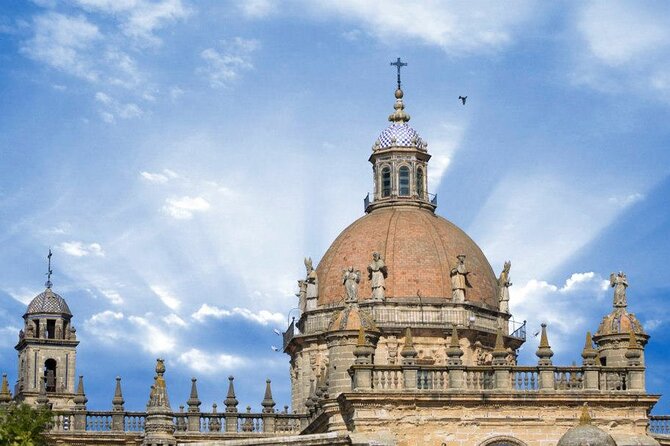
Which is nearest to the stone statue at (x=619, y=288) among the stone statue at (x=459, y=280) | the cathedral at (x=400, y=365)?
the cathedral at (x=400, y=365)

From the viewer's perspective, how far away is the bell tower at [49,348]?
98.9 m

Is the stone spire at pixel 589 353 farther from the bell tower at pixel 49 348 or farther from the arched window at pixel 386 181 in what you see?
the bell tower at pixel 49 348

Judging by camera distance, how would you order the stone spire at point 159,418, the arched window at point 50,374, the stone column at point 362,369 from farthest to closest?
the arched window at point 50,374 → the stone spire at point 159,418 → the stone column at point 362,369

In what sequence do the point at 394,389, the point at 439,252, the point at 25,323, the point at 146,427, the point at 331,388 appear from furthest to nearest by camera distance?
the point at 25,323, the point at 439,252, the point at 146,427, the point at 331,388, the point at 394,389

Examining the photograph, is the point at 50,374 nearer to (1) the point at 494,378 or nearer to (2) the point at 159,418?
(2) the point at 159,418

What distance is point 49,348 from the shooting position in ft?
328

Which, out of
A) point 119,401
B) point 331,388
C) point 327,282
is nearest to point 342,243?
point 327,282

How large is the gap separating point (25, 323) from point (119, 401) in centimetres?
1809

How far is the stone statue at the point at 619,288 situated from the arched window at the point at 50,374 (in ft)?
116

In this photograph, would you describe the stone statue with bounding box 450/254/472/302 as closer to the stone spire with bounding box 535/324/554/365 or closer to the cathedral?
the cathedral

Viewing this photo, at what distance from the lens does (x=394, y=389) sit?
63.4 metres

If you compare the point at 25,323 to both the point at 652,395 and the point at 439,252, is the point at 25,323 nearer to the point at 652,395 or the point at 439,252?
the point at 439,252

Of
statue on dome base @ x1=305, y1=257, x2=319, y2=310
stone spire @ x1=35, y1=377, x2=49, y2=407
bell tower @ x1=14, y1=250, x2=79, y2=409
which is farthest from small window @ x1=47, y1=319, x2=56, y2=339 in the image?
statue on dome base @ x1=305, y1=257, x2=319, y2=310

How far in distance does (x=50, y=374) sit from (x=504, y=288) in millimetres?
22371
